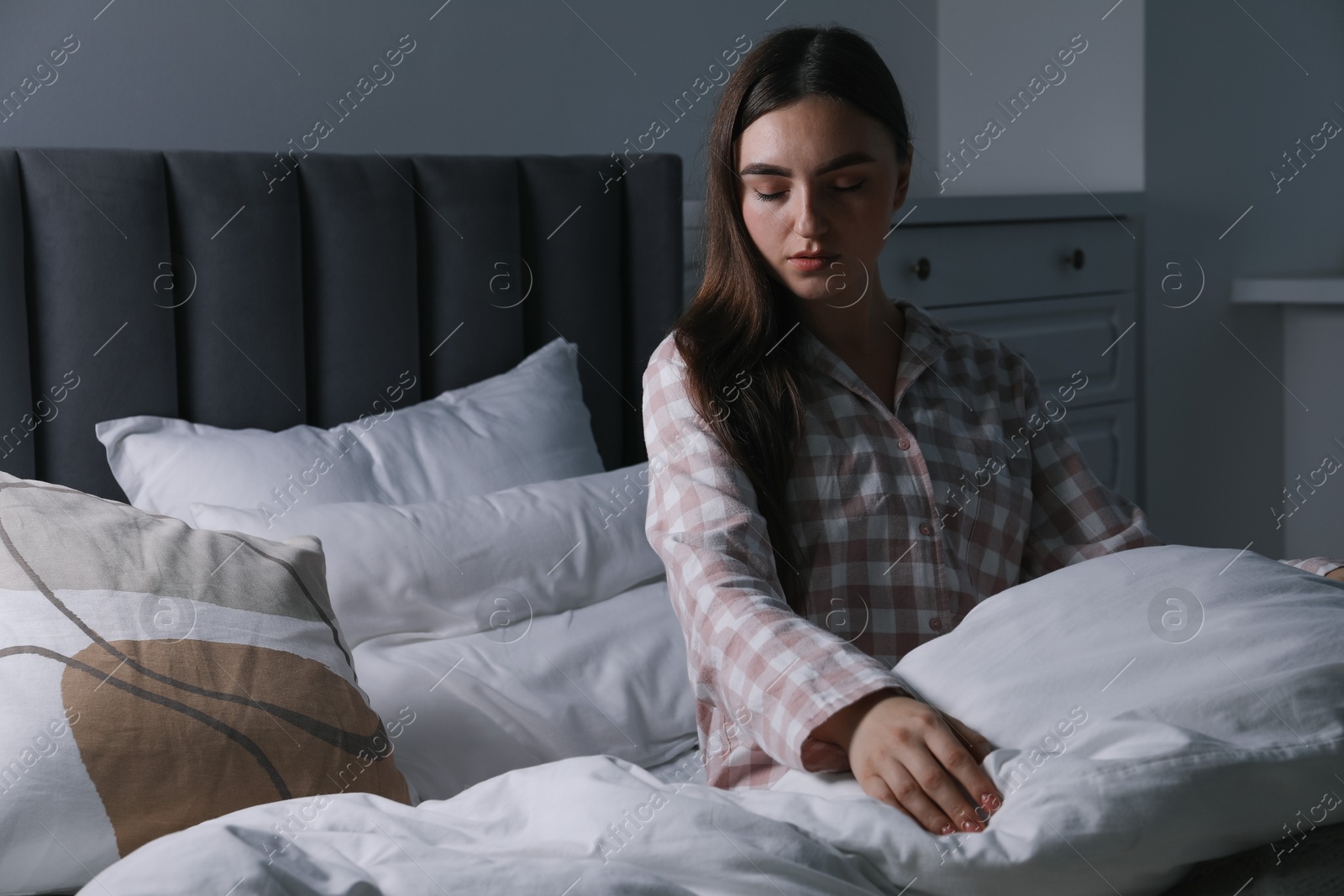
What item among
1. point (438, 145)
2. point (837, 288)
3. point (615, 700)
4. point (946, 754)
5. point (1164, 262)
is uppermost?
point (438, 145)

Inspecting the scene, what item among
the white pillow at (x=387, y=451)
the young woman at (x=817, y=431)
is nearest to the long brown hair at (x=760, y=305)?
the young woman at (x=817, y=431)

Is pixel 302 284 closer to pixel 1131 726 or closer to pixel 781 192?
pixel 781 192

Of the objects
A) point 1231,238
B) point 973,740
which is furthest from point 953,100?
point 973,740

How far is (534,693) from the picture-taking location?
1232 mm

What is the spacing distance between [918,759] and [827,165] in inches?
20.8

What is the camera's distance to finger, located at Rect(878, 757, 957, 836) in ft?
2.07

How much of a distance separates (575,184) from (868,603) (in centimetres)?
103

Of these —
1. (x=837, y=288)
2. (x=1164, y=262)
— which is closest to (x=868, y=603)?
(x=837, y=288)

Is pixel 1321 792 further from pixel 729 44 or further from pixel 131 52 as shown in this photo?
pixel 729 44

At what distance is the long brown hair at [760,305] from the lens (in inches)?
37.9

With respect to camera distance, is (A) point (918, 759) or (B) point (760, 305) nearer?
(A) point (918, 759)

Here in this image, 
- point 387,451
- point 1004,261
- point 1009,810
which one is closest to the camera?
point 1009,810

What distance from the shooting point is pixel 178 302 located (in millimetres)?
1485

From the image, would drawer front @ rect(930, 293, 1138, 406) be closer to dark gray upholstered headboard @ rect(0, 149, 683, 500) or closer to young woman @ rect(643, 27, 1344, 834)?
dark gray upholstered headboard @ rect(0, 149, 683, 500)
